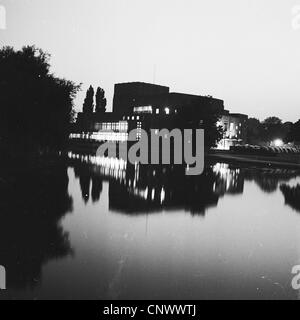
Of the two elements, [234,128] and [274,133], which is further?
[274,133]

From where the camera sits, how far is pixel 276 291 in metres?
8.11

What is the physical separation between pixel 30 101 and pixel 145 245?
25341mm

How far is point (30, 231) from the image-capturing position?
12.3m

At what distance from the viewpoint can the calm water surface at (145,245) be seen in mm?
8039

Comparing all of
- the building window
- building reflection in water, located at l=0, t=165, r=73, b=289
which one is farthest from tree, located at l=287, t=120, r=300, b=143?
building reflection in water, located at l=0, t=165, r=73, b=289

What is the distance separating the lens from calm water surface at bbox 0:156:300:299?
8.04m

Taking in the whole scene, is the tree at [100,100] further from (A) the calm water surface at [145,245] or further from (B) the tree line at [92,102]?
(A) the calm water surface at [145,245]

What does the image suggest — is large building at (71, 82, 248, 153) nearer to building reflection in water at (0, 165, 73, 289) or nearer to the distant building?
the distant building

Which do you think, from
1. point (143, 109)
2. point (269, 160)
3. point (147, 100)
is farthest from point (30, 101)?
point (147, 100)

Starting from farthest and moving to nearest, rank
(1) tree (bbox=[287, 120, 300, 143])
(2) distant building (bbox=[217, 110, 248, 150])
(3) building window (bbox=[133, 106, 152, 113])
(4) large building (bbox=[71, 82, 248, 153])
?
1. (2) distant building (bbox=[217, 110, 248, 150])
2. (3) building window (bbox=[133, 106, 152, 113])
3. (4) large building (bbox=[71, 82, 248, 153])
4. (1) tree (bbox=[287, 120, 300, 143])

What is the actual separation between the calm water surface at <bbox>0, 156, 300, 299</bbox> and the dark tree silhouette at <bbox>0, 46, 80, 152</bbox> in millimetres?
12390

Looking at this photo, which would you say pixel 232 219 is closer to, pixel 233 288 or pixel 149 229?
pixel 149 229

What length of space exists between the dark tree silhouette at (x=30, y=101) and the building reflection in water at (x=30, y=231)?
11363mm

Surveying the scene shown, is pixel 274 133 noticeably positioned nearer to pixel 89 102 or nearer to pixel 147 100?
pixel 147 100
